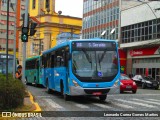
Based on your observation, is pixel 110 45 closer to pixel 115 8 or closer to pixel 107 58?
pixel 107 58

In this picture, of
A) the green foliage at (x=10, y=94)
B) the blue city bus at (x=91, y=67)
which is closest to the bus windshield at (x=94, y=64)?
the blue city bus at (x=91, y=67)

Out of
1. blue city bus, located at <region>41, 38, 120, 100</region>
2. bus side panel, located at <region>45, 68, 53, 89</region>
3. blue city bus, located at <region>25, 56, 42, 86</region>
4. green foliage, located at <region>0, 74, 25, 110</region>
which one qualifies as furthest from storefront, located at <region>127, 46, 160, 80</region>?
green foliage, located at <region>0, 74, 25, 110</region>

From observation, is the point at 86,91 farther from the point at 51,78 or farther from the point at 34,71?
the point at 34,71

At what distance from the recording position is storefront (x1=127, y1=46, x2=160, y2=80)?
4991cm

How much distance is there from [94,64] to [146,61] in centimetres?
3562

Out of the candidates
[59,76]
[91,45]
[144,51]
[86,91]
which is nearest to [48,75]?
[59,76]

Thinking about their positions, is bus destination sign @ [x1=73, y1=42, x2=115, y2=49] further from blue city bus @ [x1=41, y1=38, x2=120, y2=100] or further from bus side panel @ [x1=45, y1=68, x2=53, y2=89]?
bus side panel @ [x1=45, y1=68, x2=53, y2=89]

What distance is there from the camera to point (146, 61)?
174ft

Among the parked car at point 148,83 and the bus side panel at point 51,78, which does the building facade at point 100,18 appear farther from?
the bus side panel at point 51,78

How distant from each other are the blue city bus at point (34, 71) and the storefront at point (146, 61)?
17.5 m

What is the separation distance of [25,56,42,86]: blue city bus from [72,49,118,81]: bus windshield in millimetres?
15701

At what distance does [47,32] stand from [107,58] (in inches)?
2842

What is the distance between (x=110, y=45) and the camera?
749 inches

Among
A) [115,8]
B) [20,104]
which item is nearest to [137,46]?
[115,8]
